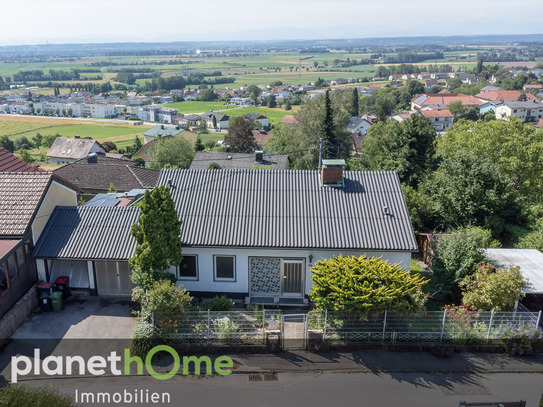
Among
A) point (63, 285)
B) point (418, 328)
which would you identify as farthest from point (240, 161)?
point (418, 328)

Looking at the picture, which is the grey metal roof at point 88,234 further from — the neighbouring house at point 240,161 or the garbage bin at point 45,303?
the neighbouring house at point 240,161

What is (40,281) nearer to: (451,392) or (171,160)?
(451,392)

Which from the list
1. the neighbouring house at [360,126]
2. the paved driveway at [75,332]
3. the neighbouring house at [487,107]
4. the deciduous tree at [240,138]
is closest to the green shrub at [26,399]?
the paved driveway at [75,332]

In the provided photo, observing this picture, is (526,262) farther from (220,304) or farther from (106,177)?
(106,177)

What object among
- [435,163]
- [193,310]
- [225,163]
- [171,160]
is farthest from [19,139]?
[193,310]

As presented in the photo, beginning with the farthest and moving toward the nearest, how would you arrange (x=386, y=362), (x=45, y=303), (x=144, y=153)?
1. (x=144, y=153)
2. (x=45, y=303)
3. (x=386, y=362)

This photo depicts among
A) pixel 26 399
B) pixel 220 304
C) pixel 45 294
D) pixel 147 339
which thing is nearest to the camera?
pixel 26 399

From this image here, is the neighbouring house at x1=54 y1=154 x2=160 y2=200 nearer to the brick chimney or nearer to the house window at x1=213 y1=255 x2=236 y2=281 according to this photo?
the house window at x1=213 y1=255 x2=236 y2=281

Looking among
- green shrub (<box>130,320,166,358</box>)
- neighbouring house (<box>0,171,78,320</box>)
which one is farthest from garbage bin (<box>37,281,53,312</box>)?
green shrub (<box>130,320,166,358</box>)
